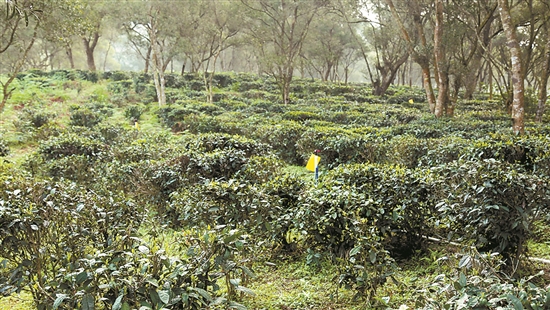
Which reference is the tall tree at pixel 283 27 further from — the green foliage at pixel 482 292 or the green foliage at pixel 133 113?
the green foliage at pixel 482 292

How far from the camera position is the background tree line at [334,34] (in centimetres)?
954

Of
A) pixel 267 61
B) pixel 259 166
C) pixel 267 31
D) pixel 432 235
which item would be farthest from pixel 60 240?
pixel 267 31

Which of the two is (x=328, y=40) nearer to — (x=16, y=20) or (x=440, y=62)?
(x=440, y=62)

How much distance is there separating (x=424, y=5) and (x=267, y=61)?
8406 millimetres

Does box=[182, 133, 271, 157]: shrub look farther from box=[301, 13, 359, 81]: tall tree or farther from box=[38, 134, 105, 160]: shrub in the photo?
box=[301, 13, 359, 81]: tall tree

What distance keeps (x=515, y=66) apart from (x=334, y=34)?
28.8 m

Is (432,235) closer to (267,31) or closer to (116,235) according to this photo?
(116,235)

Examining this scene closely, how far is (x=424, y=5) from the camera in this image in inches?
582

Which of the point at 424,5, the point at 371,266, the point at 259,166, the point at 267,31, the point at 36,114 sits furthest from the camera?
the point at 267,31

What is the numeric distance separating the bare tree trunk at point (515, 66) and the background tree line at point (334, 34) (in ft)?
0.06

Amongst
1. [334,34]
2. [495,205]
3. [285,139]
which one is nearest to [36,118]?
[285,139]

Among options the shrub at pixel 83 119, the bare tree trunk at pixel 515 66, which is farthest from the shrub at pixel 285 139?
the shrub at pixel 83 119

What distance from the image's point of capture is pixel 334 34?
34.8 m

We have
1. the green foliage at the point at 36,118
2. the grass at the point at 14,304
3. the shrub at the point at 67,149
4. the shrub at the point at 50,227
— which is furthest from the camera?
the green foliage at the point at 36,118
